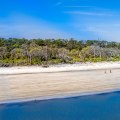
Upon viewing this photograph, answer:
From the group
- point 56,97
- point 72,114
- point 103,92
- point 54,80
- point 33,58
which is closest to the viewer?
point 72,114

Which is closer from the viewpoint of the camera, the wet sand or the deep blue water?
the deep blue water

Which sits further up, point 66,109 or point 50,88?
point 50,88

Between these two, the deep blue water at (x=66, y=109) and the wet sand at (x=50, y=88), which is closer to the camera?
the deep blue water at (x=66, y=109)

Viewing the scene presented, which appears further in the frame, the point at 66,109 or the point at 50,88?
the point at 50,88

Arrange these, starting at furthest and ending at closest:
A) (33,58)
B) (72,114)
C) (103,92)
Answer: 1. (33,58)
2. (103,92)
3. (72,114)

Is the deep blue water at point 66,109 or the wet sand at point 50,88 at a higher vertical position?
the wet sand at point 50,88

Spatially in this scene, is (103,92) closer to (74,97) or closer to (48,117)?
(74,97)

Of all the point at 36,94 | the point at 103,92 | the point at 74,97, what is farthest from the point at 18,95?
the point at 103,92

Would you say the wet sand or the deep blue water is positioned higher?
the wet sand
